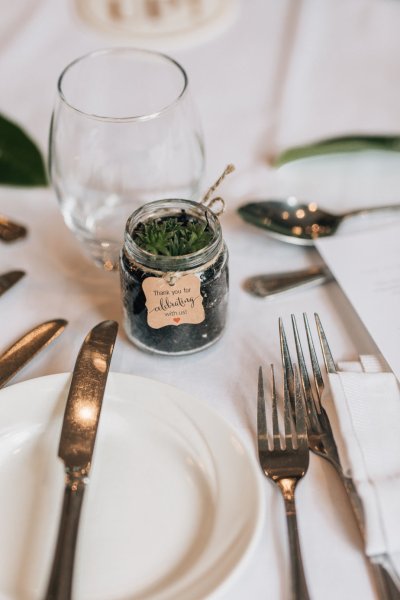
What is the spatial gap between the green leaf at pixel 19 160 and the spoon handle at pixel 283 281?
1.08 feet

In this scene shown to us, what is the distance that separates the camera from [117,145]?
81cm

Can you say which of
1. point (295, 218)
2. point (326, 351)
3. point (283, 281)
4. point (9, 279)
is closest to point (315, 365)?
point (326, 351)

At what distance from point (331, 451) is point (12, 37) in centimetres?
91

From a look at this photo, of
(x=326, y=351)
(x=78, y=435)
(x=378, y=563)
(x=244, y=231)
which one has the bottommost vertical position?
(x=378, y=563)

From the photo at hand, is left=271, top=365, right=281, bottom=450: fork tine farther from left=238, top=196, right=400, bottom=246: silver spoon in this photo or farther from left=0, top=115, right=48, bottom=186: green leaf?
left=0, top=115, right=48, bottom=186: green leaf

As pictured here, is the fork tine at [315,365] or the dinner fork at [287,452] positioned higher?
the fork tine at [315,365]

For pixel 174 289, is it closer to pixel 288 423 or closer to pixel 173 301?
pixel 173 301

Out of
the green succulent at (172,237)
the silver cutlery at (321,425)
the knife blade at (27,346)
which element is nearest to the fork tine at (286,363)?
the silver cutlery at (321,425)

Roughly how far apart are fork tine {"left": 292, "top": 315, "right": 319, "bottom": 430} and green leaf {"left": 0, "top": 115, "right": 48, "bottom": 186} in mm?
430

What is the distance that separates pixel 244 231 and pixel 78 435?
1.27ft

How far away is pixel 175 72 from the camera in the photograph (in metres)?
0.82

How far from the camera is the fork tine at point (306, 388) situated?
624 millimetres

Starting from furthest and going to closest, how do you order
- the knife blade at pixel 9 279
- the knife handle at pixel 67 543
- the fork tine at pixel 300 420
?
the knife blade at pixel 9 279 → the fork tine at pixel 300 420 → the knife handle at pixel 67 543

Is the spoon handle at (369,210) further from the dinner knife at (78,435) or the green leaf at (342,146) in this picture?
the dinner knife at (78,435)
